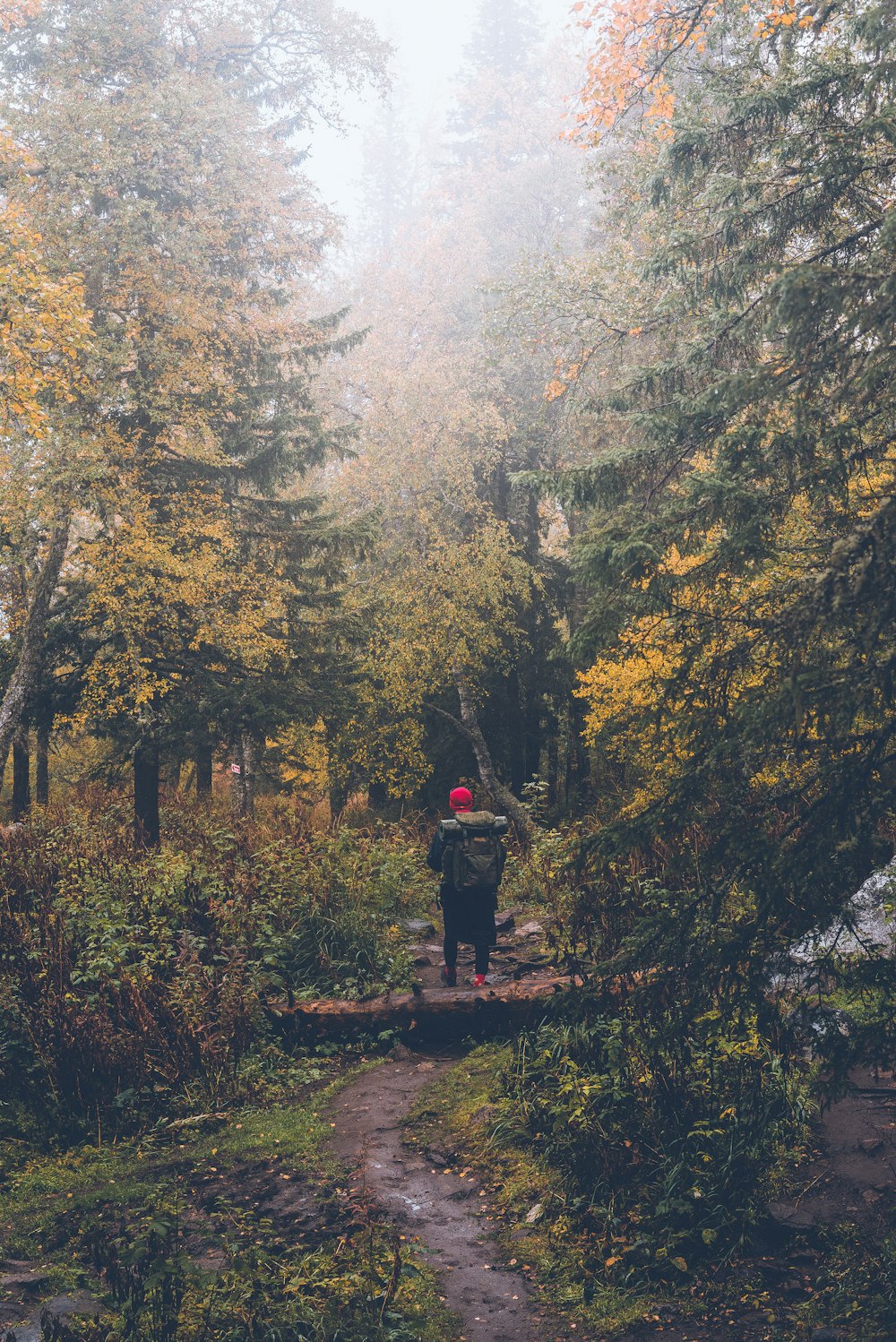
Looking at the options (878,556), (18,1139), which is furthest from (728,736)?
(18,1139)

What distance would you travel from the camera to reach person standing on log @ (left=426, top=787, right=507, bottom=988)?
30.2ft

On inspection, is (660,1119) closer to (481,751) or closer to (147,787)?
(147,787)

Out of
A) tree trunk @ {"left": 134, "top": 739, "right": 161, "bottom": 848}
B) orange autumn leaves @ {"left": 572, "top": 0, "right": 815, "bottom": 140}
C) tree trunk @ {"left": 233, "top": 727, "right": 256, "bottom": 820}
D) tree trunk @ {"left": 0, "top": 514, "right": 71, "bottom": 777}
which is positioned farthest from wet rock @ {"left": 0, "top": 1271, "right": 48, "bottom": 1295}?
tree trunk @ {"left": 233, "top": 727, "right": 256, "bottom": 820}

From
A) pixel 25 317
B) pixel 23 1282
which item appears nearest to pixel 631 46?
pixel 25 317

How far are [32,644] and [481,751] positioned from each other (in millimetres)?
9626

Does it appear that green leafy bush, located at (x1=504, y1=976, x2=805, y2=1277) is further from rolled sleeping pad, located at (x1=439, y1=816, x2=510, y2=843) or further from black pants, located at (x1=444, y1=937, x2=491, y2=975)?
rolled sleeping pad, located at (x1=439, y1=816, x2=510, y2=843)

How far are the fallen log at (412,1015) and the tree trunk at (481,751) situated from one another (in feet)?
34.9

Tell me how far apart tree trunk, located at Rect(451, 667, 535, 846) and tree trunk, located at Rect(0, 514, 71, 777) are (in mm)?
8330

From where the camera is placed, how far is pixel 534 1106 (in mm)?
6711

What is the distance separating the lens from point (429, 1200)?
6027 millimetres

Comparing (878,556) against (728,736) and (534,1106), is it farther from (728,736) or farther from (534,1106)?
(534,1106)

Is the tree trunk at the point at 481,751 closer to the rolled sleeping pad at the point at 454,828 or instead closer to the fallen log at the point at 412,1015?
the rolled sleeping pad at the point at 454,828

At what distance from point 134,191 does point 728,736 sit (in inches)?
658

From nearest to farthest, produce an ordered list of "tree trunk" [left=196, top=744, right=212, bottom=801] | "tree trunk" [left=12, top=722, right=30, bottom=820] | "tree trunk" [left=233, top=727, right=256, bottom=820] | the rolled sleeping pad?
the rolled sleeping pad, "tree trunk" [left=12, top=722, right=30, bottom=820], "tree trunk" [left=233, top=727, right=256, bottom=820], "tree trunk" [left=196, top=744, right=212, bottom=801]
